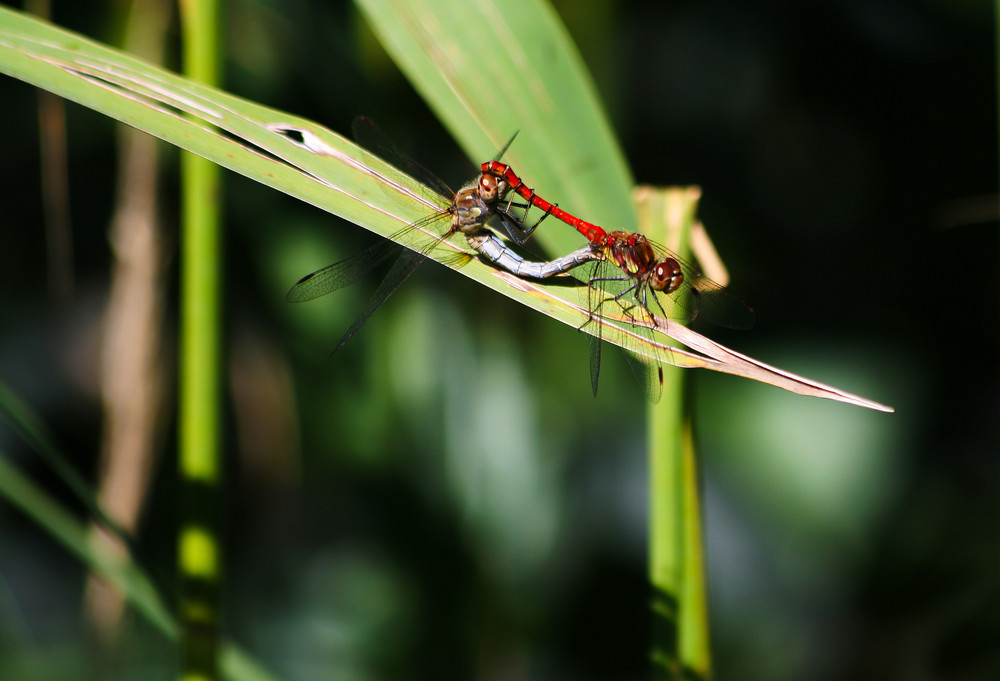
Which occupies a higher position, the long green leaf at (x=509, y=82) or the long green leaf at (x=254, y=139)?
the long green leaf at (x=509, y=82)

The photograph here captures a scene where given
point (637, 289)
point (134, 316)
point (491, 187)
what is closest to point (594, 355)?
point (637, 289)

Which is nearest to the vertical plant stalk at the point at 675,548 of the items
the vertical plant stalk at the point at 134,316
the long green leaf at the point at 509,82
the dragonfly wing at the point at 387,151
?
the long green leaf at the point at 509,82

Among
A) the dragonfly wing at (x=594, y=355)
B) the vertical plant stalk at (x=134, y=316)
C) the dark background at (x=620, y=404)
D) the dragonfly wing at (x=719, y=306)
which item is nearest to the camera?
the dragonfly wing at (x=594, y=355)

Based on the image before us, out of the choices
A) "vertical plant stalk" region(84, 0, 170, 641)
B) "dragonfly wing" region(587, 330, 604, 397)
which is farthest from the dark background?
"dragonfly wing" region(587, 330, 604, 397)

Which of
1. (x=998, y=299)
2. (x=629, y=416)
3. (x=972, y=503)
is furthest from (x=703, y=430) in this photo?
(x=998, y=299)

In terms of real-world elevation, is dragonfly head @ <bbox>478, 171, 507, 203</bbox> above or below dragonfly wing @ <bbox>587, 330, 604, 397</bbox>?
above

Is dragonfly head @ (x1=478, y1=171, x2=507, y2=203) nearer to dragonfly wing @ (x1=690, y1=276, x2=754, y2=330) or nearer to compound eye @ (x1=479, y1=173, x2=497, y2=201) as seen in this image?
compound eye @ (x1=479, y1=173, x2=497, y2=201)

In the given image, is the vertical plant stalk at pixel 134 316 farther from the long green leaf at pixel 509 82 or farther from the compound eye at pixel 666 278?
the compound eye at pixel 666 278

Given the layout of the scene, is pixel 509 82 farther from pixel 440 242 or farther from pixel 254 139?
pixel 254 139
